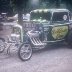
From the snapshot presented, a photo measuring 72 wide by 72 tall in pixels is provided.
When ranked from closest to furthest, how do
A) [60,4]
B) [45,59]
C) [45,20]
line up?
[45,59]
[45,20]
[60,4]

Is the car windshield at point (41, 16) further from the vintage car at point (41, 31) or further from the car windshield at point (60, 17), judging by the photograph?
the car windshield at point (60, 17)

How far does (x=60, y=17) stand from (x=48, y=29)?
107 cm

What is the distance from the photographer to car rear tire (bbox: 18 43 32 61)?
298 inches

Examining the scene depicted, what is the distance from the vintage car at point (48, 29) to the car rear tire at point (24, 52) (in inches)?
5.0

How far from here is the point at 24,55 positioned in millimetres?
7879

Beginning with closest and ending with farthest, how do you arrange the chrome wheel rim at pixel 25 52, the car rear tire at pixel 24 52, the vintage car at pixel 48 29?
1. the car rear tire at pixel 24 52
2. the chrome wheel rim at pixel 25 52
3. the vintage car at pixel 48 29

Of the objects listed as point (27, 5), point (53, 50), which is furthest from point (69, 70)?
point (27, 5)

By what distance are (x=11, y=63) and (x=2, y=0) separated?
974 centimetres

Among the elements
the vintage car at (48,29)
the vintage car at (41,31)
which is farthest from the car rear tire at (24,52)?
the vintage car at (48,29)

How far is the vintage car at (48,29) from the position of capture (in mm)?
8789

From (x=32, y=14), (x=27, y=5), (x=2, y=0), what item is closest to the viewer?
(x=32, y=14)

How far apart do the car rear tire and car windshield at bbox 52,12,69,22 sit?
7.04 feet

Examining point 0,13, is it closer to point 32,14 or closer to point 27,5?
point 27,5

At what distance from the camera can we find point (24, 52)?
780 centimetres
